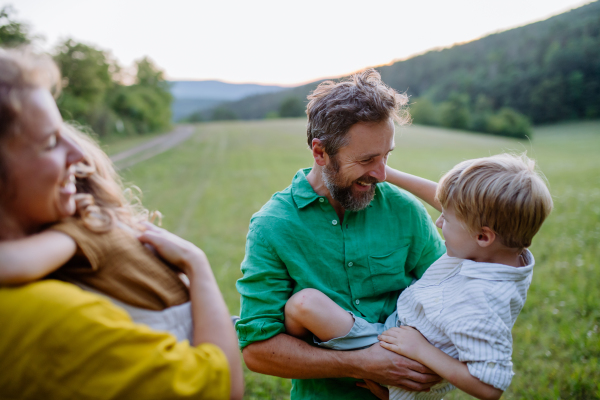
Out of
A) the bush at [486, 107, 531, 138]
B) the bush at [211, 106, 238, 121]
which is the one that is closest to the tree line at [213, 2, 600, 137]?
the bush at [486, 107, 531, 138]

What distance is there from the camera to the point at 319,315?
5.70ft

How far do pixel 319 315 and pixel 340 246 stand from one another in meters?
0.47

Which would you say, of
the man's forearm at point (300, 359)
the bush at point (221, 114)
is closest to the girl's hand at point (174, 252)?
the man's forearm at point (300, 359)

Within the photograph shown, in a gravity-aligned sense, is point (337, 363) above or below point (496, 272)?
below

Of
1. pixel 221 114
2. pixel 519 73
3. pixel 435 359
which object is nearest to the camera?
pixel 435 359

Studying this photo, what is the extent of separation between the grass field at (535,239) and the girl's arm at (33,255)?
2.05 meters

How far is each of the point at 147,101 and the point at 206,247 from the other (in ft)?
146

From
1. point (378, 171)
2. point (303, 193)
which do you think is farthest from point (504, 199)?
point (303, 193)

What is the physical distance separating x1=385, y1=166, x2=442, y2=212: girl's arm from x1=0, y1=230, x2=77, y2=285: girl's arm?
1797 mm

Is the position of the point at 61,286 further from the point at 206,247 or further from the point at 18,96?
the point at 206,247

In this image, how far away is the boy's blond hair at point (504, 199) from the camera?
5.36ft

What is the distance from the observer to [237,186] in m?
16.3

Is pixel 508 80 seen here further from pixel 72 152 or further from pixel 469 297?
pixel 72 152

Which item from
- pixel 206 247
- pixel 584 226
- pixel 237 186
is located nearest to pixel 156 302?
pixel 206 247
